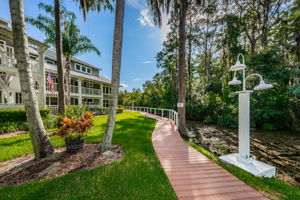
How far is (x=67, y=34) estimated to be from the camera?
10.9 meters

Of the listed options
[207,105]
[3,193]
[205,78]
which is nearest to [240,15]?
[205,78]

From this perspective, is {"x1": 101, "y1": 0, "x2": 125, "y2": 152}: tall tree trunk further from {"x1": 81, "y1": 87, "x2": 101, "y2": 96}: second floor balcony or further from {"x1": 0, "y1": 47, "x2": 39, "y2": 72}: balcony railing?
{"x1": 81, "y1": 87, "x2": 101, "y2": 96}: second floor balcony

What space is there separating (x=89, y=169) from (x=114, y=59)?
9.99 ft

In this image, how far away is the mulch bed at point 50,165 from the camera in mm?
2822

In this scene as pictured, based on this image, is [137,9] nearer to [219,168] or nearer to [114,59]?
[114,59]

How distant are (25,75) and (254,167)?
640cm

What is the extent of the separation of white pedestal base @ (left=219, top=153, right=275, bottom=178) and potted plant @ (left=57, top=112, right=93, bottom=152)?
14.4 ft

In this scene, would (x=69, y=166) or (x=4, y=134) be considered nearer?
(x=69, y=166)

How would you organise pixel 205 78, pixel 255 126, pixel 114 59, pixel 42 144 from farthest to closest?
pixel 205 78 → pixel 255 126 → pixel 114 59 → pixel 42 144

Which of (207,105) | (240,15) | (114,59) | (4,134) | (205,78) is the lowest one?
(4,134)

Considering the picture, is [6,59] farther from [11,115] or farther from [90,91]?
[90,91]

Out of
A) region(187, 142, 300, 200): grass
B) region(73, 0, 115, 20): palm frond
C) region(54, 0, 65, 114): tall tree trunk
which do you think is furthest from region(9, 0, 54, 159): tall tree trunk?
region(187, 142, 300, 200): grass

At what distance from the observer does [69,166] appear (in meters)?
3.24

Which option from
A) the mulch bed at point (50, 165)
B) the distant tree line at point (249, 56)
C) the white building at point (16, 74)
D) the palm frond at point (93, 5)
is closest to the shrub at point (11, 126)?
the white building at point (16, 74)
